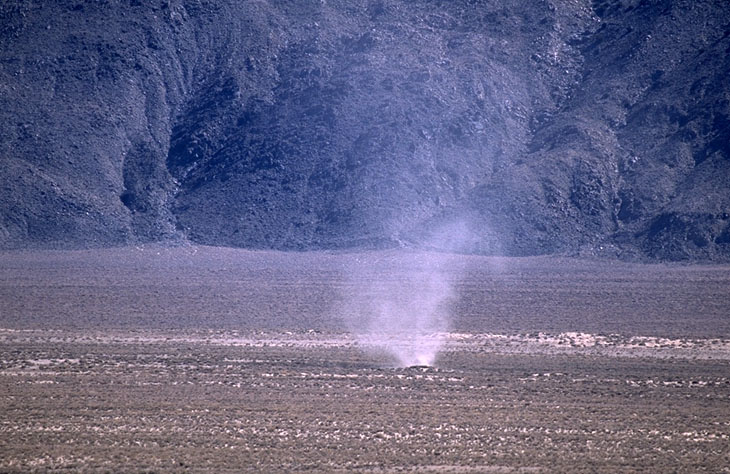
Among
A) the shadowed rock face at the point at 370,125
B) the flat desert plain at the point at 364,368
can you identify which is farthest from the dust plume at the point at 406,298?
the shadowed rock face at the point at 370,125

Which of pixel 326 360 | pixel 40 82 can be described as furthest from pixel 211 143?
pixel 326 360

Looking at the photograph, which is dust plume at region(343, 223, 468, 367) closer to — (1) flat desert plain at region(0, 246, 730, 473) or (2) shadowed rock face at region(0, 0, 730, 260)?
(1) flat desert plain at region(0, 246, 730, 473)

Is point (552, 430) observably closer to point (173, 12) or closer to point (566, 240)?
point (566, 240)

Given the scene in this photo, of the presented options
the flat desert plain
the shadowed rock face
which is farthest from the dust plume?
the shadowed rock face

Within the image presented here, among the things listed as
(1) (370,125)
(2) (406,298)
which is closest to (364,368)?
(2) (406,298)

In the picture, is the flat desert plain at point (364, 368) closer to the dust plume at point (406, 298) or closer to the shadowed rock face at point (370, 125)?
the dust plume at point (406, 298)
